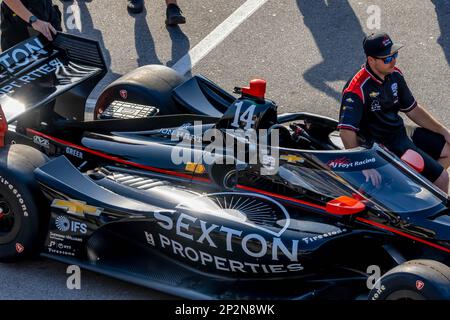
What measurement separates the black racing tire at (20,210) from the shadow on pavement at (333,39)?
12.9ft

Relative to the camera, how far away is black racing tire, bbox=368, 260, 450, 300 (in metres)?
4.93

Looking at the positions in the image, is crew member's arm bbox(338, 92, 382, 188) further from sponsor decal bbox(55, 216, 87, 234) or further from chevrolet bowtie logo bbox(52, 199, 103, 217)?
sponsor decal bbox(55, 216, 87, 234)

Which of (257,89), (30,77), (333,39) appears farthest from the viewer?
(333,39)

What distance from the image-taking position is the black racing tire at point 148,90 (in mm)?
7234

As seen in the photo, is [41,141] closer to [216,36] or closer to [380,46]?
[380,46]

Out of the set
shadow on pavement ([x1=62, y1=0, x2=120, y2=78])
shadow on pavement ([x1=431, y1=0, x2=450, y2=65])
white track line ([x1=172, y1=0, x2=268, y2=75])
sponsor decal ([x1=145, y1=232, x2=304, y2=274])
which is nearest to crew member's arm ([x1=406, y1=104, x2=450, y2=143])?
sponsor decal ([x1=145, y1=232, x2=304, y2=274])

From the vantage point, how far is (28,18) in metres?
7.57

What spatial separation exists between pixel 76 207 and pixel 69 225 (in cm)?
16

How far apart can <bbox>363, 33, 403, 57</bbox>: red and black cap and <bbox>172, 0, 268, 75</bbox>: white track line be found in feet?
12.0

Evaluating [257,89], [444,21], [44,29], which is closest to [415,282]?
[257,89]

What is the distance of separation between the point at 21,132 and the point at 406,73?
14.3 feet

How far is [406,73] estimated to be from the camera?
31.3 feet

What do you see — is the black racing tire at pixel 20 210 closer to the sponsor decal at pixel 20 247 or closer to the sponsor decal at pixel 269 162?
the sponsor decal at pixel 20 247
